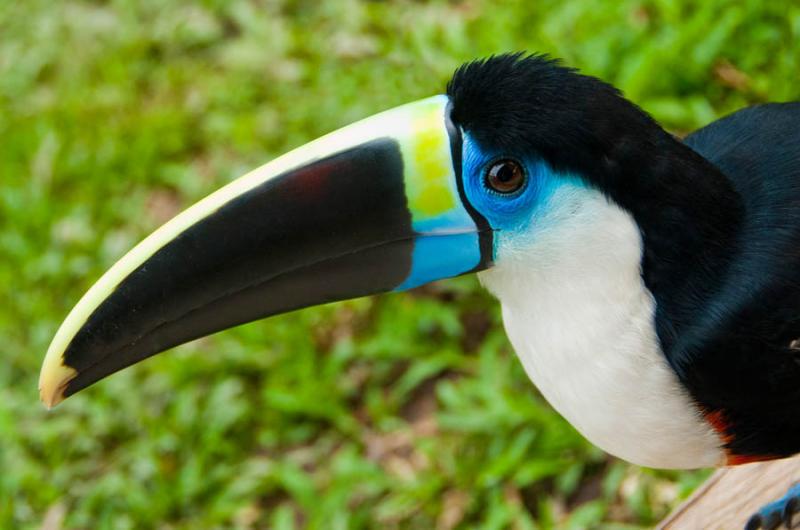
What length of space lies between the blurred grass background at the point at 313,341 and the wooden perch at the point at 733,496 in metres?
0.46

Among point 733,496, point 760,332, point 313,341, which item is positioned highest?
point 313,341

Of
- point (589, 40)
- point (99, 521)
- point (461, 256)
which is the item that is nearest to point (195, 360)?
point (99, 521)

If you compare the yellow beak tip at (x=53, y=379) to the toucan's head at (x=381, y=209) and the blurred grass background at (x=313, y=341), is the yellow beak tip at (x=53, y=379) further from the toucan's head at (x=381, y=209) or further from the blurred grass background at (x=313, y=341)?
the blurred grass background at (x=313, y=341)

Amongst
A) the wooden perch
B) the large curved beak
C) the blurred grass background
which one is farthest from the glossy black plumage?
the blurred grass background

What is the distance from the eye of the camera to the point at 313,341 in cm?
371

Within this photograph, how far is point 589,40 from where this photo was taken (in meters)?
3.79

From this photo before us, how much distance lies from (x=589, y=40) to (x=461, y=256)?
2.09m

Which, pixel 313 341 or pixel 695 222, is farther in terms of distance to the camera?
pixel 313 341

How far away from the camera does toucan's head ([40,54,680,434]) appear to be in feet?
5.82

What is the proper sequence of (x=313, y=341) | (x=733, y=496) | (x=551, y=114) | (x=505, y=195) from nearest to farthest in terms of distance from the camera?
1. (x=551, y=114)
2. (x=505, y=195)
3. (x=733, y=496)
4. (x=313, y=341)

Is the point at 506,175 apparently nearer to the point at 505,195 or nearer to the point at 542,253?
the point at 505,195

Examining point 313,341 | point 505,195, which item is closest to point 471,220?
point 505,195

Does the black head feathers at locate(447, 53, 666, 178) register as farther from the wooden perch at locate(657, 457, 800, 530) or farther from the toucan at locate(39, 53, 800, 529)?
the wooden perch at locate(657, 457, 800, 530)

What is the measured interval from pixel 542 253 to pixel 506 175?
149 millimetres
